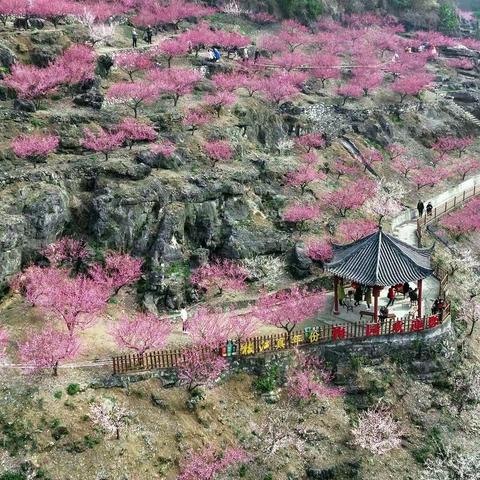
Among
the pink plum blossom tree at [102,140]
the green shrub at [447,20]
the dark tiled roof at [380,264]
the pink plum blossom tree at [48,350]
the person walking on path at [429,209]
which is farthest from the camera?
the green shrub at [447,20]

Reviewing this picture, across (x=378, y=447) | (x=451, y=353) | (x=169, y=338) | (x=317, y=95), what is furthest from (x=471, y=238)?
(x=169, y=338)

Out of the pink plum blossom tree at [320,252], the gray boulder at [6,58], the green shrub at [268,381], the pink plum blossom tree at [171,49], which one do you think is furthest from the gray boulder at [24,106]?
the green shrub at [268,381]

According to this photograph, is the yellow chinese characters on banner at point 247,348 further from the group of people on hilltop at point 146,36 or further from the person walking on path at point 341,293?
the group of people on hilltop at point 146,36

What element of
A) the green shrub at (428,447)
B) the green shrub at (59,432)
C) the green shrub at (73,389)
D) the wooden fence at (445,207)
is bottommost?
the green shrub at (428,447)

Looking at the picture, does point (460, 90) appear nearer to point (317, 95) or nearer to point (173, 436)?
point (317, 95)

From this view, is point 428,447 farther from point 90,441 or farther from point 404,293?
point 90,441

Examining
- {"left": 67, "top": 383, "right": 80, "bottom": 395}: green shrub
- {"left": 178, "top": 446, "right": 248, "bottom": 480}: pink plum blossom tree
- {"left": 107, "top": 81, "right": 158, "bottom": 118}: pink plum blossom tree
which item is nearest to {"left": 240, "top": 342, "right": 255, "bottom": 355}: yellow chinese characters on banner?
{"left": 178, "top": 446, "right": 248, "bottom": 480}: pink plum blossom tree

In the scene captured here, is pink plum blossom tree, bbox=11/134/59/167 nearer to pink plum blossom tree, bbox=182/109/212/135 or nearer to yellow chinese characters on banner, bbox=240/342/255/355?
pink plum blossom tree, bbox=182/109/212/135
